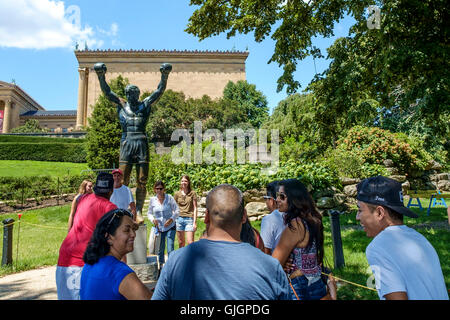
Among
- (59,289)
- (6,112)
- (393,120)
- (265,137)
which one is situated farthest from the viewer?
(6,112)

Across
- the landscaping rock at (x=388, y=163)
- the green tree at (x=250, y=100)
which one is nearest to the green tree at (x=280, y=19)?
the landscaping rock at (x=388, y=163)

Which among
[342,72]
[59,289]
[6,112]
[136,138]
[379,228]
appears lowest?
A: [59,289]

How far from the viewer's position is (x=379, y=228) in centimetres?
187

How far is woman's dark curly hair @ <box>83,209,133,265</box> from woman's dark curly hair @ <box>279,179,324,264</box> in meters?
1.23

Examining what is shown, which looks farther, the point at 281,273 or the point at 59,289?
the point at 59,289

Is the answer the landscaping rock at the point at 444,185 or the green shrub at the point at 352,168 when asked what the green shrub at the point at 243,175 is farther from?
the landscaping rock at the point at 444,185

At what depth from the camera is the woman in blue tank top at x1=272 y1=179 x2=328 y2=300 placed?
2252 mm

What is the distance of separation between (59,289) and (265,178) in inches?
318

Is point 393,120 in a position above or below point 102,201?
above

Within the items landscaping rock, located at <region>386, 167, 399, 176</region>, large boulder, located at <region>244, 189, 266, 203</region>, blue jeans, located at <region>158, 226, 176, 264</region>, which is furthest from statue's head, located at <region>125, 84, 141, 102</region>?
landscaping rock, located at <region>386, 167, 399, 176</region>

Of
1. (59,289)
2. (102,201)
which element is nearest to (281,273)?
(102,201)

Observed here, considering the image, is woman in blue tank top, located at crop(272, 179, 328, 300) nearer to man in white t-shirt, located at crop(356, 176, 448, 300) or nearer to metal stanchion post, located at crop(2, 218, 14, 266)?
man in white t-shirt, located at crop(356, 176, 448, 300)

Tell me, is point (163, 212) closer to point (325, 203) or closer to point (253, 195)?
point (253, 195)
